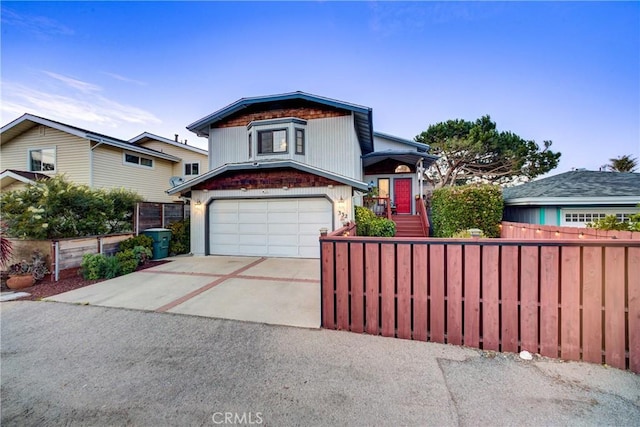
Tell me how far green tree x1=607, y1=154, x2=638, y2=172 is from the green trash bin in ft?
124

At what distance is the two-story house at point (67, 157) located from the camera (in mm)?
12109

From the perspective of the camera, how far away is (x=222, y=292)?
5488 mm

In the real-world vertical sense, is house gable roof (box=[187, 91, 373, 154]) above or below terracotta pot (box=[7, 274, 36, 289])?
above

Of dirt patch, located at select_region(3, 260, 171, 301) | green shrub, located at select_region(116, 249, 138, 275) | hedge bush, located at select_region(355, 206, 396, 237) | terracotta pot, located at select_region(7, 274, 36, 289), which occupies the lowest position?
dirt patch, located at select_region(3, 260, 171, 301)

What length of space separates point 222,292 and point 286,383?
346 cm

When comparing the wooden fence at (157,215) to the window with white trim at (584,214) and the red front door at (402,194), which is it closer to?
the red front door at (402,194)

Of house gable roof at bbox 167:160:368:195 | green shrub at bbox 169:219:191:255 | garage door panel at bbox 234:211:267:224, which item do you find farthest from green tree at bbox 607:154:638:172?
green shrub at bbox 169:219:191:255

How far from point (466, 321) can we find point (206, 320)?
3.92m

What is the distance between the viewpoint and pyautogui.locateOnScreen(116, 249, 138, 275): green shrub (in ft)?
23.8

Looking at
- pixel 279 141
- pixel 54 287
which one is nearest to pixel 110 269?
pixel 54 287

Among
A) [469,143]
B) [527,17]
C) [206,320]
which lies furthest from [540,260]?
[469,143]

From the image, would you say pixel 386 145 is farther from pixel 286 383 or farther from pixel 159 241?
pixel 286 383

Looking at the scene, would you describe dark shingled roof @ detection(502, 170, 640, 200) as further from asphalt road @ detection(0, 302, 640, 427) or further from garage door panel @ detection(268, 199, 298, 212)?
garage door panel @ detection(268, 199, 298, 212)

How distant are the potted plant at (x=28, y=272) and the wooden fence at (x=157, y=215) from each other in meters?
2.75
